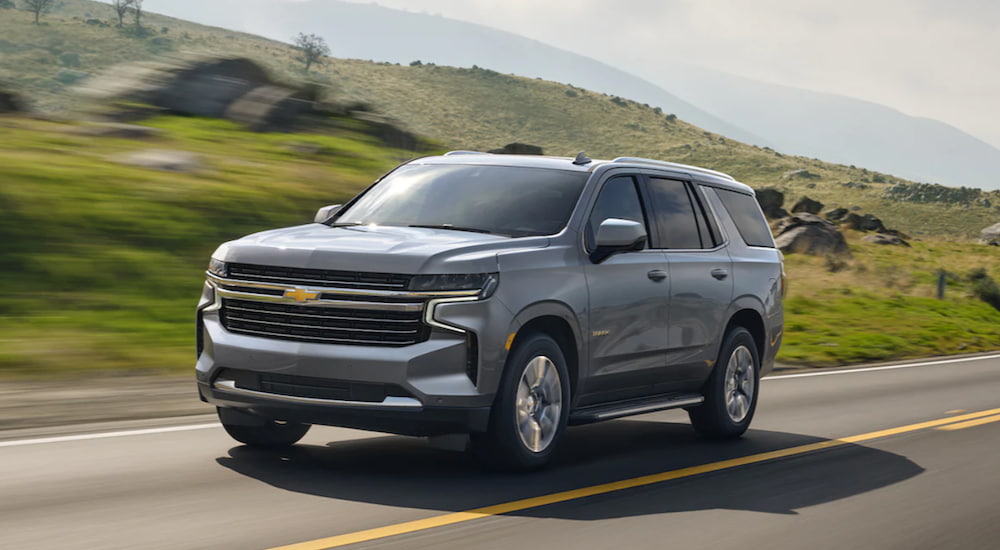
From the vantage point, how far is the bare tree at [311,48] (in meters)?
101

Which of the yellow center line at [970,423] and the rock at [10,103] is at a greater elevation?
the rock at [10,103]

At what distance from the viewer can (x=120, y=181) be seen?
18578 mm

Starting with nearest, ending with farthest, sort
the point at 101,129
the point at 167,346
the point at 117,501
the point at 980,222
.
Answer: the point at 117,501 < the point at 167,346 < the point at 101,129 < the point at 980,222

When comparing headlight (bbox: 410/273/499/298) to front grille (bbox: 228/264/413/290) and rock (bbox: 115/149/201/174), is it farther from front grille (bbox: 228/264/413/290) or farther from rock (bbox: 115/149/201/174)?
rock (bbox: 115/149/201/174)

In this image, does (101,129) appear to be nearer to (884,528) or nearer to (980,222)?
(884,528)

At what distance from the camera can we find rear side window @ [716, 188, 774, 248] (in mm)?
10578

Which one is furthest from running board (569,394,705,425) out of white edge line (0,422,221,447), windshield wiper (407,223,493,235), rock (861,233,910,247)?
rock (861,233,910,247)

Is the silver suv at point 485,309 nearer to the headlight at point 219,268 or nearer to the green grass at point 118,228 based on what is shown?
the headlight at point 219,268

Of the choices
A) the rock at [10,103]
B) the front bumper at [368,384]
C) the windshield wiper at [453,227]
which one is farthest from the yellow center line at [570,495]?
the rock at [10,103]

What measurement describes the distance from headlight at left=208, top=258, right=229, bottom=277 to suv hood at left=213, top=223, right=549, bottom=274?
0.11 ft

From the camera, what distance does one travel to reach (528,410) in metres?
7.66

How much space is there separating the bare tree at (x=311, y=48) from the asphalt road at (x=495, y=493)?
3644 inches

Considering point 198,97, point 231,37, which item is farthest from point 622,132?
point 198,97

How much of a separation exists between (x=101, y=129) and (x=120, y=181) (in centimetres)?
479
